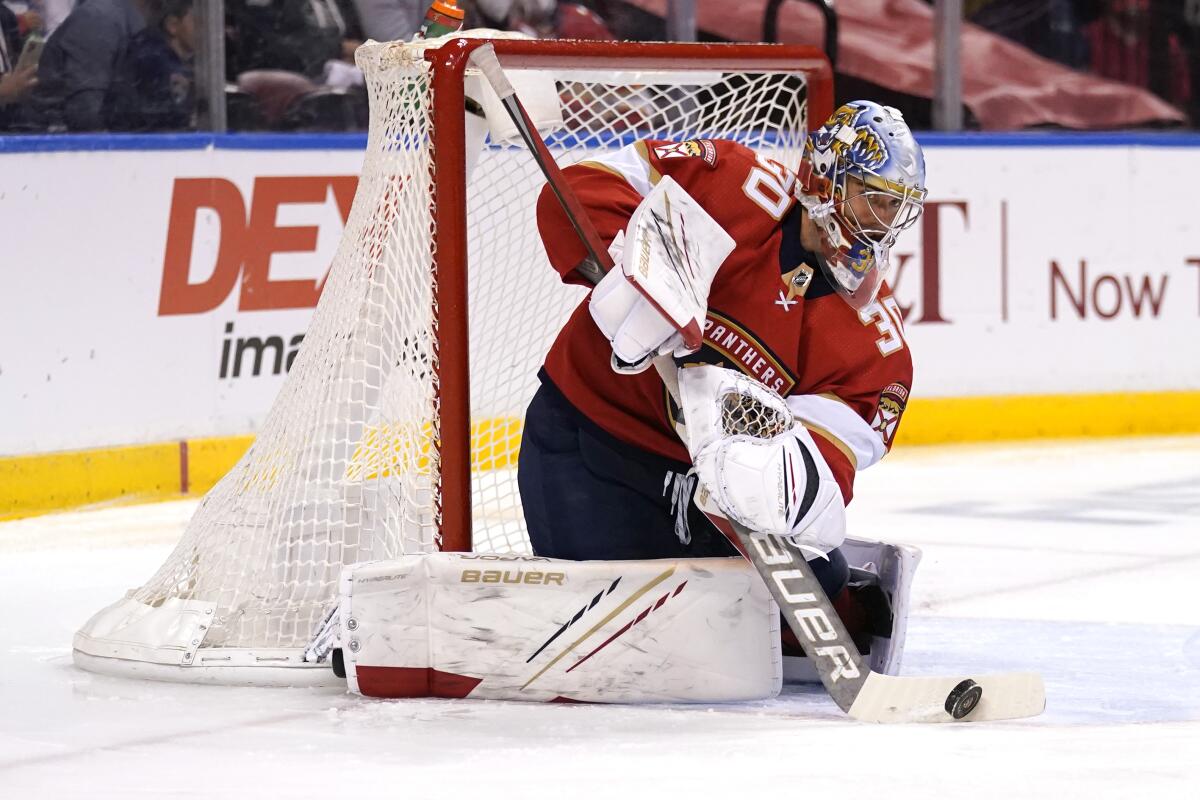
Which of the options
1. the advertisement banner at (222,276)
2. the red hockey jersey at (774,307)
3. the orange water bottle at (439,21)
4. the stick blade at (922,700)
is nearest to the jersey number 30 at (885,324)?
the red hockey jersey at (774,307)

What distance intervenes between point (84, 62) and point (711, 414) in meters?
2.87

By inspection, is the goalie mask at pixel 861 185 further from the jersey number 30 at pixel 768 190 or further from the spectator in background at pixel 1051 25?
the spectator in background at pixel 1051 25

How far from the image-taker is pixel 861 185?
268cm

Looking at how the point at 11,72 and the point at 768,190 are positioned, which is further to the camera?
the point at 11,72

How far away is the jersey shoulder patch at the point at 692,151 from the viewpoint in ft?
9.24

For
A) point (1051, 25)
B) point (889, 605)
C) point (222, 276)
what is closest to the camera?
point (889, 605)

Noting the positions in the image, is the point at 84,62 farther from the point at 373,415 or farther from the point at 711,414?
the point at 711,414

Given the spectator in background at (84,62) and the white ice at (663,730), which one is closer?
the white ice at (663,730)

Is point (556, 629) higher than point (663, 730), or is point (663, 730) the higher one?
point (556, 629)

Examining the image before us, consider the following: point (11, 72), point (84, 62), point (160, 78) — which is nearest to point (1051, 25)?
point (160, 78)

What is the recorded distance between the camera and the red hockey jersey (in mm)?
2775

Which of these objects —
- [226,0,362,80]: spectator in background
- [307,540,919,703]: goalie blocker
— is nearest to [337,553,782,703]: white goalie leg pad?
[307,540,919,703]: goalie blocker

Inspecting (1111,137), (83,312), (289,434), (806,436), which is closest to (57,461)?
(83,312)

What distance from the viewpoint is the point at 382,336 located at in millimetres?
3074
